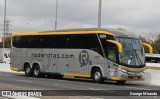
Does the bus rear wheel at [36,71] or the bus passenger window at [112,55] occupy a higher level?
the bus passenger window at [112,55]

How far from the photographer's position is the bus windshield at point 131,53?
87.9 ft

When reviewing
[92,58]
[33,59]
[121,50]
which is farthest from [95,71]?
[33,59]

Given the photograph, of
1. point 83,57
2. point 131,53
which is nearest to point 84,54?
point 83,57

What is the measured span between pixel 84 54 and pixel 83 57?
0.27 m

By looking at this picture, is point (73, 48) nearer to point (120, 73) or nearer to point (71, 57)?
point (71, 57)

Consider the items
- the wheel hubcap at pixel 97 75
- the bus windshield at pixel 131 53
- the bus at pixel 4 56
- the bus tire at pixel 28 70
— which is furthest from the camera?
the bus at pixel 4 56

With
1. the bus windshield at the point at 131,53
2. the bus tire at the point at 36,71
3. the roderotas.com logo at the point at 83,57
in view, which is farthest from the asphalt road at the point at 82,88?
the bus tire at the point at 36,71

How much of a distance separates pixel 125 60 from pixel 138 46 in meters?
1.62

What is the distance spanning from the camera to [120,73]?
2659 centimetres

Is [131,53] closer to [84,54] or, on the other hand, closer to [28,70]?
[84,54]

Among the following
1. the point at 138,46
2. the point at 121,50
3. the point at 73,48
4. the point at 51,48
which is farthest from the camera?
the point at 51,48

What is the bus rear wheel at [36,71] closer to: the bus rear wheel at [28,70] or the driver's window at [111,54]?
the bus rear wheel at [28,70]

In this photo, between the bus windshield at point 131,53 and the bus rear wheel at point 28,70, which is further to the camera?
the bus rear wheel at point 28,70

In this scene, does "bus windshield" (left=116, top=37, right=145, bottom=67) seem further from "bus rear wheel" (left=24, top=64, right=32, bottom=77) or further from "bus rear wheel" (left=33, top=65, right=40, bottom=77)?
"bus rear wheel" (left=24, top=64, right=32, bottom=77)
